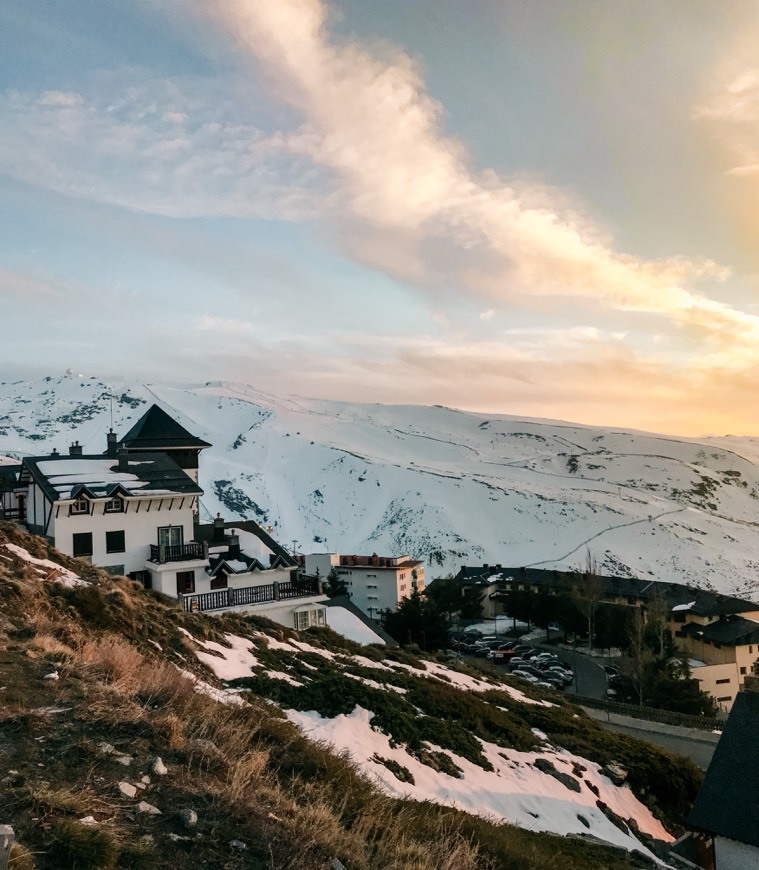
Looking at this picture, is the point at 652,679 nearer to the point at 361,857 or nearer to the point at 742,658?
the point at 742,658

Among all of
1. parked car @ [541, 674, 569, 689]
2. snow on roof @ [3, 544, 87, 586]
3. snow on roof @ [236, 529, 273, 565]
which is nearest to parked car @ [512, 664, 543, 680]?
parked car @ [541, 674, 569, 689]

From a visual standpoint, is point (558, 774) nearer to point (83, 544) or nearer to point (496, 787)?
point (496, 787)

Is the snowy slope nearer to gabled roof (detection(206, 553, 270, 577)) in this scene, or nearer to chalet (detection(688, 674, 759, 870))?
chalet (detection(688, 674, 759, 870))

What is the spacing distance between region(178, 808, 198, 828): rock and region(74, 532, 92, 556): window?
27.6 metres

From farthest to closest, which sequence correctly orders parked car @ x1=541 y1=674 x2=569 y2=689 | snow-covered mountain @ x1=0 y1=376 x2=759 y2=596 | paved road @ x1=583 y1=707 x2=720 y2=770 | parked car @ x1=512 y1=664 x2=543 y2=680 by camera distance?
snow-covered mountain @ x1=0 y1=376 x2=759 y2=596
parked car @ x1=512 y1=664 x2=543 y2=680
parked car @ x1=541 y1=674 x2=569 y2=689
paved road @ x1=583 y1=707 x2=720 y2=770

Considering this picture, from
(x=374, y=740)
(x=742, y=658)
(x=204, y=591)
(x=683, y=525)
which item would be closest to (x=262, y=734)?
(x=374, y=740)

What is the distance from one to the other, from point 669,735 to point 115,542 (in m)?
31.3

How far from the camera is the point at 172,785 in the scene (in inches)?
249

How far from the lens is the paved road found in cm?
3259

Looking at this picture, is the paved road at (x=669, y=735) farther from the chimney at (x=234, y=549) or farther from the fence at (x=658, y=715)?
the chimney at (x=234, y=549)

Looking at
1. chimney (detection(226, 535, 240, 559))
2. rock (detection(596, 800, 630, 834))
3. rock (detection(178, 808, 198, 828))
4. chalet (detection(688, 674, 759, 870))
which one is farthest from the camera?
chimney (detection(226, 535, 240, 559))

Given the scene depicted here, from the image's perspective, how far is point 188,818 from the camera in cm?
566

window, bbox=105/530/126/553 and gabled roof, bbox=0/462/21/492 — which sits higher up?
gabled roof, bbox=0/462/21/492

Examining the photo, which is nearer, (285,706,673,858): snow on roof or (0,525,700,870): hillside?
(0,525,700,870): hillside
